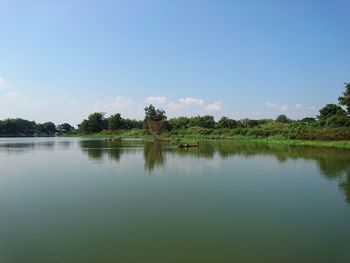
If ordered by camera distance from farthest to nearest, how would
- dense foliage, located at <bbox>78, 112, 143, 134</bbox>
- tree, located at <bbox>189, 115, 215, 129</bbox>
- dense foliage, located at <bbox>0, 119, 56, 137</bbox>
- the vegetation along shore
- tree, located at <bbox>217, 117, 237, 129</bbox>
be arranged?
dense foliage, located at <bbox>0, 119, 56, 137</bbox>, dense foliage, located at <bbox>78, 112, 143, 134</bbox>, tree, located at <bbox>189, 115, 215, 129</bbox>, tree, located at <bbox>217, 117, 237, 129</bbox>, the vegetation along shore

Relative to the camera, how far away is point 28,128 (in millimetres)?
116375

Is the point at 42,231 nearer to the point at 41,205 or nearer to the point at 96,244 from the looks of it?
the point at 96,244

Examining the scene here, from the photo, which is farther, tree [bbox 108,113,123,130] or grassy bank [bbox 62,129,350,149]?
tree [bbox 108,113,123,130]

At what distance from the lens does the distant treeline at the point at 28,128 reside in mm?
104438

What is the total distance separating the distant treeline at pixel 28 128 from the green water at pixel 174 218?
331 ft

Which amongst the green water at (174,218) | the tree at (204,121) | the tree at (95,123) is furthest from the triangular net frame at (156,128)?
the green water at (174,218)

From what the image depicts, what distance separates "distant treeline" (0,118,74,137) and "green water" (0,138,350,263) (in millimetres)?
100851

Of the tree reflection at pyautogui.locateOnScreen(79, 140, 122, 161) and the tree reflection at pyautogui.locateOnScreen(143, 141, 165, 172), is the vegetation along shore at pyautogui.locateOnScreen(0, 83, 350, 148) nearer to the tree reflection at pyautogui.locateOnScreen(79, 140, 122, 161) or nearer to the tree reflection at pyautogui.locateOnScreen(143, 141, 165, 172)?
the tree reflection at pyautogui.locateOnScreen(79, 140, 122, 161)

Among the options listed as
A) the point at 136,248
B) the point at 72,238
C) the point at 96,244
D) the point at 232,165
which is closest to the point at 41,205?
the point at 72,238

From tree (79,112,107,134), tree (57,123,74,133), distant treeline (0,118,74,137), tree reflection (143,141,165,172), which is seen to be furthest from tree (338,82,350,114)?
tree (57,123,74,133)

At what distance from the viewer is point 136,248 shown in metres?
6.32

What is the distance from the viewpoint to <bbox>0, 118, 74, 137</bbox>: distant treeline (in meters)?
104

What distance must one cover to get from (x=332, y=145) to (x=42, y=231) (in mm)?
34234

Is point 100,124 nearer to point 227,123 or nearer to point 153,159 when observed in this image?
point 227,123
